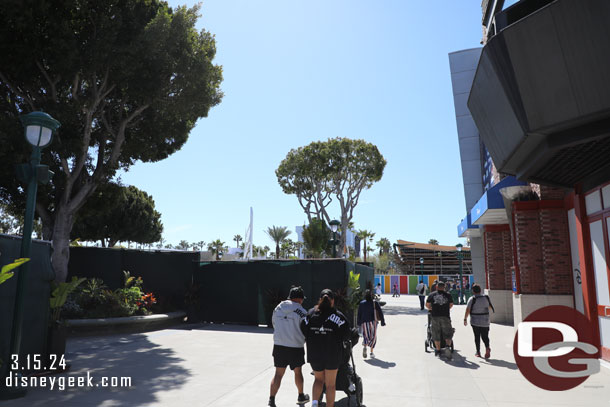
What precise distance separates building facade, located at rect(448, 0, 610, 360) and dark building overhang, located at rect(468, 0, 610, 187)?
0.01 m

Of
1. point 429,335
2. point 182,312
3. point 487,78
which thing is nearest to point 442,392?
point 429,335

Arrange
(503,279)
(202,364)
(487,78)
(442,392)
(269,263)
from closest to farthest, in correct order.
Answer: (442,392)
(487,78)
(202,364)
(269,263)
(503,279)

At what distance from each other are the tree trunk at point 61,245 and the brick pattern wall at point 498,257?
17.8 meters

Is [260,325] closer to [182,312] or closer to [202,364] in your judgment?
[182,312]

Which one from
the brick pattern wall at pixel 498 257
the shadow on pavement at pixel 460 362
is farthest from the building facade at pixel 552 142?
the brick pattern wall at pixel 498 257

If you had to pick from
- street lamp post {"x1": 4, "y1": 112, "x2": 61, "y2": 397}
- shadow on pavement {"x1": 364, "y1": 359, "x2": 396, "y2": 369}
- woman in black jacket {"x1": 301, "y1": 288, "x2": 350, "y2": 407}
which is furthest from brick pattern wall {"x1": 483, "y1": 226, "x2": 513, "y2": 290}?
street lamp post {"x1": 4, "y1": 112, "x2": 61, "y2": 397}

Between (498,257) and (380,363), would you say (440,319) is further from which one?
(498,257)

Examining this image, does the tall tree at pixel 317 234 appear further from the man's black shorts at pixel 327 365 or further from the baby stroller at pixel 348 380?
the man's black shorts at pixel 327 365

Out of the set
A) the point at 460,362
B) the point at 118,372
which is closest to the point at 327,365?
the point at 118,372

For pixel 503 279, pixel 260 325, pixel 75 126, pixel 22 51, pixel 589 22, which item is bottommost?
pixel 260 325

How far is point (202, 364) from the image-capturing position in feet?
29.4

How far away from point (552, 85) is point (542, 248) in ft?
21.8

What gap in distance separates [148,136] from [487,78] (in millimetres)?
15196

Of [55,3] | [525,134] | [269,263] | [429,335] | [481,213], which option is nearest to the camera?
[525,134]
